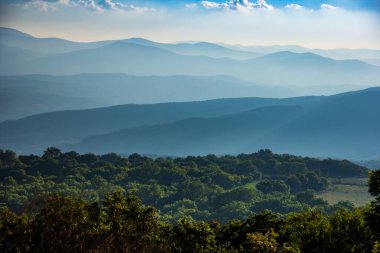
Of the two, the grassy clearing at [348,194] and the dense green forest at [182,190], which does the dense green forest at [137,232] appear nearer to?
the dense green forest at [182,190]

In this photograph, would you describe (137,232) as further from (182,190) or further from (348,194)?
(348,194)

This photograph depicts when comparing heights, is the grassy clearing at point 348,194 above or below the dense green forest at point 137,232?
below

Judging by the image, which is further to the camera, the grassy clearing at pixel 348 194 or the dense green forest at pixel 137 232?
the grassy clearing at pixel 348 194

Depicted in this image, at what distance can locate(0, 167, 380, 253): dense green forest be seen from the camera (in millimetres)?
37969

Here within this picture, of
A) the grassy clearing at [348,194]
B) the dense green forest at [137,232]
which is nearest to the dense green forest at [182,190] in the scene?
the grassy clearing at [348,194]

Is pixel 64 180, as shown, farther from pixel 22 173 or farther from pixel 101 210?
pixel 101 210

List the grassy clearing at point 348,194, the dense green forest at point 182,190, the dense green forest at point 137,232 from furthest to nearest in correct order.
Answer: the grassy clearing at point 348,194 < the dense green forest at point 182,190 < the dense green forest at point 137,232

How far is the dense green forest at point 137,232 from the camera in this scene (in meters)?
38.0

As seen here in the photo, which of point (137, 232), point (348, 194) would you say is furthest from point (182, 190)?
point (137, 232)

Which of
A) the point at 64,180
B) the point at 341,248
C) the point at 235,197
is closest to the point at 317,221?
the point at 341,248

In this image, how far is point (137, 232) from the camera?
44.3 meters

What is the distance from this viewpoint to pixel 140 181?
19500 cm

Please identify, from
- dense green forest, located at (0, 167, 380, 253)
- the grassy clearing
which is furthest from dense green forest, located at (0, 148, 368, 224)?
dense green forest, located at (0, 167, 380, 253)

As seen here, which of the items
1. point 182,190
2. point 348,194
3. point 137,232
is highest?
point 137,232
